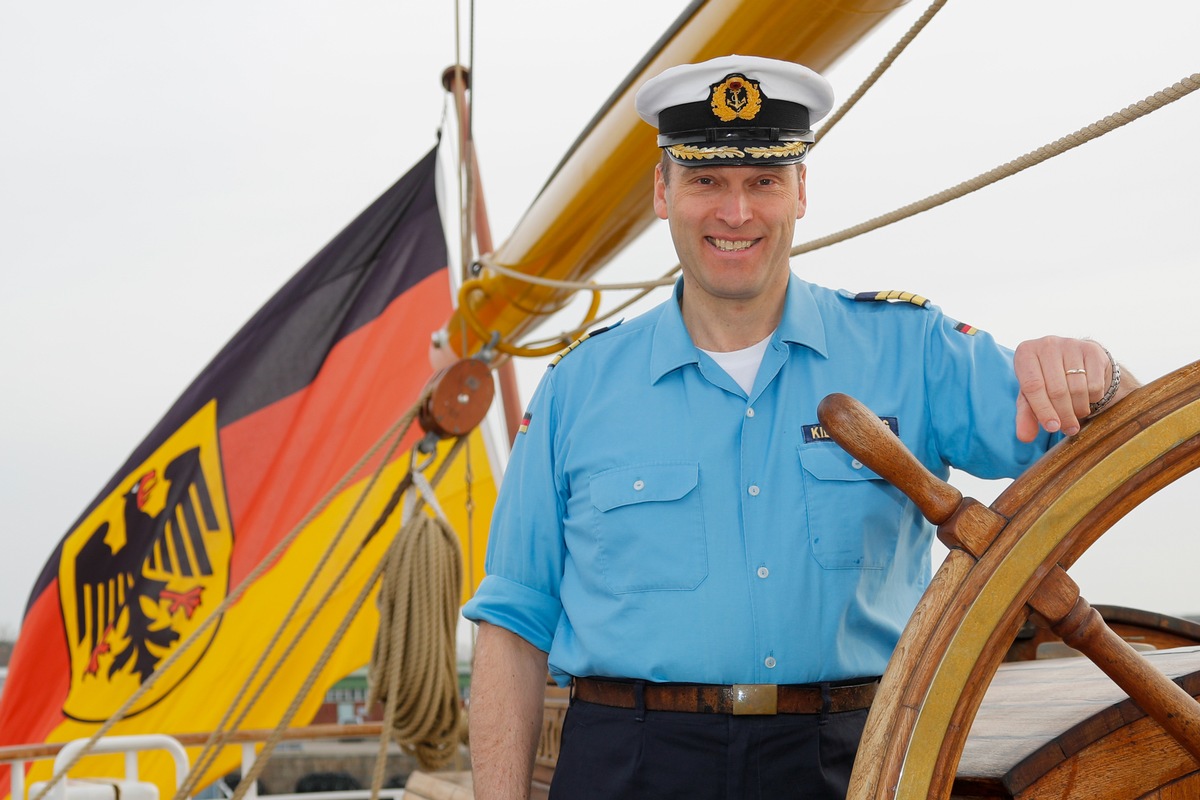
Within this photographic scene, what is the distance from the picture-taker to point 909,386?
4.15 ft

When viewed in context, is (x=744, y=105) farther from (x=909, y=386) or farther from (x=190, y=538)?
(x=190, y=538)

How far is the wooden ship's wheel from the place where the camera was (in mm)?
828

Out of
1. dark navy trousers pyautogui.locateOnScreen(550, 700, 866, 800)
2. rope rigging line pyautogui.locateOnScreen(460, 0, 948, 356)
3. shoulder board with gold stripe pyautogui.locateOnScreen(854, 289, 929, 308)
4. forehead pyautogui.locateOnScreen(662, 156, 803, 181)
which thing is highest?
rope rigging line pyautogui.locateOnScreen(460, 0, 948, 356)

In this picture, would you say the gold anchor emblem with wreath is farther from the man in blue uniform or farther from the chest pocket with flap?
the chest pocket with flap

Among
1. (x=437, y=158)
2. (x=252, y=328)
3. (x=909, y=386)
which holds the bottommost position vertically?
(x=909, y=386)

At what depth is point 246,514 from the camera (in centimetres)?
444

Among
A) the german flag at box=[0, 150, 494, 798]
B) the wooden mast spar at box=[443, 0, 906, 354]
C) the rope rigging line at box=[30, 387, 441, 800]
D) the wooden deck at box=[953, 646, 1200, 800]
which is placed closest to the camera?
the wooden deck at box=[953, 646, 1200, 800]

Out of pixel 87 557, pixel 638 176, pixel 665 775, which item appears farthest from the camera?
pixel 87 557

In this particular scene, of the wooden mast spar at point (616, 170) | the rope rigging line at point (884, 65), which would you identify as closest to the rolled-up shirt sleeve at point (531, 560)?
the rope rigging line at point (884, 65)

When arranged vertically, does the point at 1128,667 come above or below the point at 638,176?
below

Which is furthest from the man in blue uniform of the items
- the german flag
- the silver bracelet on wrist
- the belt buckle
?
the german flag

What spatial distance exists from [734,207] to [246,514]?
3535 mm

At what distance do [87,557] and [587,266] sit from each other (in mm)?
2373

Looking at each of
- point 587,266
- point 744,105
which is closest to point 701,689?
point 744,105
